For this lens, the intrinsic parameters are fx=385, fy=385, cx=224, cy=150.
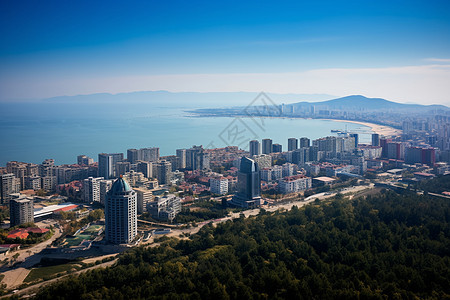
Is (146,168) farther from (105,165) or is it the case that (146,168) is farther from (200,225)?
(200,225)

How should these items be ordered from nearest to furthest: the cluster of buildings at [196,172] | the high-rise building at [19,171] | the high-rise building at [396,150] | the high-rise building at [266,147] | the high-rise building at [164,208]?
the cluster of buildings at [196,172] → the high-rise building at [164,208] → the high-rise building at [19,171] → the high-rise building at [396,150] → the high-rise building at [266,147]

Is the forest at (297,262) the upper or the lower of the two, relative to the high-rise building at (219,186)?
lower

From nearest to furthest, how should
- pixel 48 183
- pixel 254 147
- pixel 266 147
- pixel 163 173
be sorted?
pixel 48 183, pixel 163 173, pixel 254 147, pixel 266 147

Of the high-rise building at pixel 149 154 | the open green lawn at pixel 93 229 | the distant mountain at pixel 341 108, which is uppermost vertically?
the distant mountain at pixel 341 108

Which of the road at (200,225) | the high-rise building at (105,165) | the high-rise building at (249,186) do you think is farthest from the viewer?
the high-rise building at (105,165)

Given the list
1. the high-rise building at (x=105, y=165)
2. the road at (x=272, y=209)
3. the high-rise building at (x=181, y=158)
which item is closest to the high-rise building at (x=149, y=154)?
the high-rise building at (x=181, y=158)

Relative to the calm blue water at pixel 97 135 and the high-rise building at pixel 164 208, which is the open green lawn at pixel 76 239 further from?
the calm blue water at pixel 97 135

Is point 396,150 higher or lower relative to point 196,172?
higher

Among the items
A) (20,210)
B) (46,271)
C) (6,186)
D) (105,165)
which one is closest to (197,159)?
(105,165)
